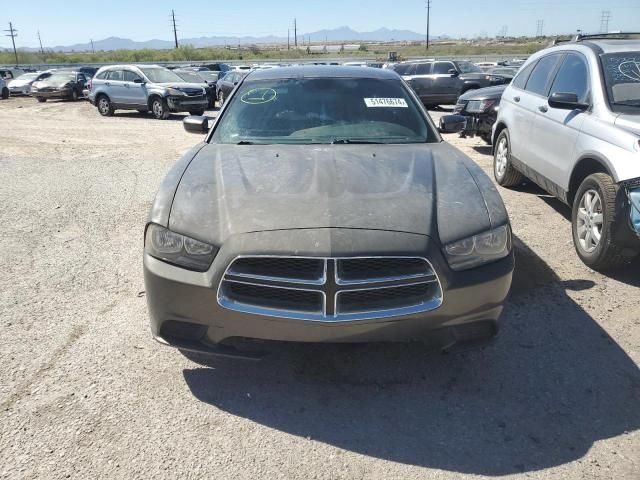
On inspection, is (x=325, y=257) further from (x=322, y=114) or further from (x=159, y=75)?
(x=159, y=75)

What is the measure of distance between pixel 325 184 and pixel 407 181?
1.60ft

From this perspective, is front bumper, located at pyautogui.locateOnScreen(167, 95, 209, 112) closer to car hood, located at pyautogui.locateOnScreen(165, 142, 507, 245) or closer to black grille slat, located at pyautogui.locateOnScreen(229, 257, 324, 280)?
car hood, located at pyautogui.locateOnScreen(165, 142, 507, 245)

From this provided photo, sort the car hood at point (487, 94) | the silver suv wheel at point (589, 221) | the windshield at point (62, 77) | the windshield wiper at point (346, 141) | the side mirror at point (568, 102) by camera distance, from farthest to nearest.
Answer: the windshield at point (62, 77)
the car hood at point (487, 94)
the side mirror at point (568, 102)
the silver suv wheel at point (589, 221)
the windshield wiper at point (346, 141)

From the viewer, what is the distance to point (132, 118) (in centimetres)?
1800

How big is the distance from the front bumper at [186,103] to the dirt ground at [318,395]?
13.9 m

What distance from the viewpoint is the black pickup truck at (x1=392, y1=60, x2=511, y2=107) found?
1856cm

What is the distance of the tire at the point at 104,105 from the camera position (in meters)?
18.7

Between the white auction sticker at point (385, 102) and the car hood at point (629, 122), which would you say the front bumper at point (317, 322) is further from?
the car hood at point (629, 122)

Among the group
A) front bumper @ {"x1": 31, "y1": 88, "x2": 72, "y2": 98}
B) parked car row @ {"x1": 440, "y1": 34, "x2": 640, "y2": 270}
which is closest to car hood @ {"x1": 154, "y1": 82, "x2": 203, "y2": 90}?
front bumper @ {"x1": 31, "y1": 88, "x2": 72, "y2": 98}

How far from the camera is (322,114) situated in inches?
159

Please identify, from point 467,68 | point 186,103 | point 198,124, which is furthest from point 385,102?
point 467,68

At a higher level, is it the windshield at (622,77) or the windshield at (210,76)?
the windshield at (622,77)

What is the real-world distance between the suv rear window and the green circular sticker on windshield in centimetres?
335

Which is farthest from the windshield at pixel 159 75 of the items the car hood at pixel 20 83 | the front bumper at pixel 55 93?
the car hood at pixel 20 83
